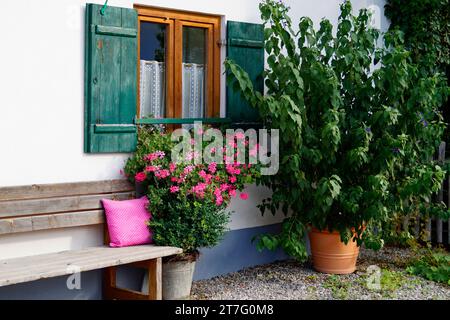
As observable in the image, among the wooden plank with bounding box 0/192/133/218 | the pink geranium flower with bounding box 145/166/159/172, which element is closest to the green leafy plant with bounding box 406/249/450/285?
the pink geranium flower with bounding box 145/166/159/172

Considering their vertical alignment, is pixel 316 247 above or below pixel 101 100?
below

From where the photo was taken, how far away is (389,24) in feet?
27.1

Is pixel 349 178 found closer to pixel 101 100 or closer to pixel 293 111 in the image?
pixel 293 111

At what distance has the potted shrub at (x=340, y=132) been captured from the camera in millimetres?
6117

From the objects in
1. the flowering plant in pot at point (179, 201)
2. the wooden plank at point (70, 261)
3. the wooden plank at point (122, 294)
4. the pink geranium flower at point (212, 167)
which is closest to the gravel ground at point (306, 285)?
the flowering plant in pot at point (179, 201)

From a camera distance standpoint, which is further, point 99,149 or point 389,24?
point 389,24

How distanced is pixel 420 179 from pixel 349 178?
61 cm

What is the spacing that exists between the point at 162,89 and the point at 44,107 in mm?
1257

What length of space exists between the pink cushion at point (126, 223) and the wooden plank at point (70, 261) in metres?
0.07

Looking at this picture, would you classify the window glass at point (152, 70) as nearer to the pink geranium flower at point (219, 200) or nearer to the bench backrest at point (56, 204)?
the bench backrest at point (56, 204)

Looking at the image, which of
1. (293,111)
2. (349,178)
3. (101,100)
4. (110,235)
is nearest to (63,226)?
(110,235)

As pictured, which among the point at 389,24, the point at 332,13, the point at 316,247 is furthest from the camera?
the point at 389,24

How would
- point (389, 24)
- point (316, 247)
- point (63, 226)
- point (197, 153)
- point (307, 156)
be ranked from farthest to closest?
point (389, 24), point (316, 247), point (307, 156), point (197, 153), point (63, 226)

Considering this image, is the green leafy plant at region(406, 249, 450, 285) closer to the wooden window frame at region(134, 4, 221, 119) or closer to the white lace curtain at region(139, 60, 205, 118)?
the wooden window frame at region(134, 4, 221, 119)
